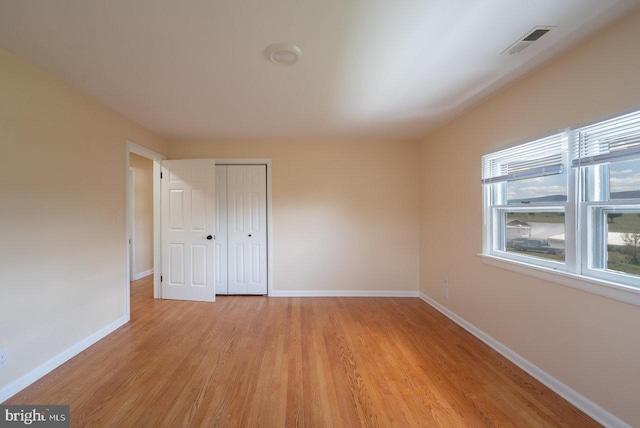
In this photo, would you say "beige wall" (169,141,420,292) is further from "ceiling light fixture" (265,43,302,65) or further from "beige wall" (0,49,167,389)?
"ceiling light fixture" (265,43,302,65)

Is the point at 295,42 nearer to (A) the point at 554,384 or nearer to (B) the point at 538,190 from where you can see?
(B) the point at 538,190

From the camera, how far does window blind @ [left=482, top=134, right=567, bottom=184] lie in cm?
185

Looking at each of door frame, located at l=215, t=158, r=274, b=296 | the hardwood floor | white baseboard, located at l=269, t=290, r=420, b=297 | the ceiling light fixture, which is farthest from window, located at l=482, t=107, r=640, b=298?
door frame, located at l=215, t=158, r=274, b=296

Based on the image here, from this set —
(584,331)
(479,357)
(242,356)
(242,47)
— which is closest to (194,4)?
(242,47)

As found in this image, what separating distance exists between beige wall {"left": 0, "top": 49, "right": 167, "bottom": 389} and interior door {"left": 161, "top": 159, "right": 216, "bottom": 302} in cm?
87

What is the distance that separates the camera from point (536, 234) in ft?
6.86

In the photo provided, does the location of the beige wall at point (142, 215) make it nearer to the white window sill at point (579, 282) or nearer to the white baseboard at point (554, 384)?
the white baseboard at point (554, 384)

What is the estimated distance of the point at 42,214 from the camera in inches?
78.0

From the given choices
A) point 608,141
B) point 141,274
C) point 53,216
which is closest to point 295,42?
point 608,141

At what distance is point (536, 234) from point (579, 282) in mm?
539

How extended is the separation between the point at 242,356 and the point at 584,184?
2.97m

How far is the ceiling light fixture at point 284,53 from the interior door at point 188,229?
7.23ft

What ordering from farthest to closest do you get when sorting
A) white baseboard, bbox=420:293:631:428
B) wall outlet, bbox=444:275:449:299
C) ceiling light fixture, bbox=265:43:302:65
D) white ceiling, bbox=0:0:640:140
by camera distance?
wall outlet, bbox=444:275:449:299
ceiling light fixture, bbox=265:43:302:65
white baseboard, bbox=420:293:631:428
white ceiling, bbox=0:0:640:140

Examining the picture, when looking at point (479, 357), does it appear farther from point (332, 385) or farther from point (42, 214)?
point (42, 214)
